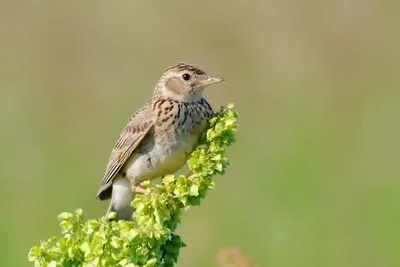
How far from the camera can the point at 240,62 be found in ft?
40.3

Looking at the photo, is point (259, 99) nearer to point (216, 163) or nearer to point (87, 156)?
point (87, 156)

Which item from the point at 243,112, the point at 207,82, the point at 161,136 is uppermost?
the point at 243,112

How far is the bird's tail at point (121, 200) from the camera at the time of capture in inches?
269

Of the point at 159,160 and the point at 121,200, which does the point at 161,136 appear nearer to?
the point at 159,160

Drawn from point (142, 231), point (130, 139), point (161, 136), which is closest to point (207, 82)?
point (161, 136)

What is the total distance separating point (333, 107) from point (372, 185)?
184 centimetres

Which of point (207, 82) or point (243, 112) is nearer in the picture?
point (207, 82)

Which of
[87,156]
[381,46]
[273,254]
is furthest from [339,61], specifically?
[273,254]

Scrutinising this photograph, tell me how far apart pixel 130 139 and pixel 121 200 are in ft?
1.14

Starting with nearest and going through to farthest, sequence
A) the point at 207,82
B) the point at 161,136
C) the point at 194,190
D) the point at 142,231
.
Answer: the point at 142,231 → the point at 194,190 → the point at 207,82 → the point at 161,136

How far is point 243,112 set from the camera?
35.9ft

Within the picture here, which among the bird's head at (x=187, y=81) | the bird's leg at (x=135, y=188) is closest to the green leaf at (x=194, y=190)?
the bird's head at (x=187, y=81)

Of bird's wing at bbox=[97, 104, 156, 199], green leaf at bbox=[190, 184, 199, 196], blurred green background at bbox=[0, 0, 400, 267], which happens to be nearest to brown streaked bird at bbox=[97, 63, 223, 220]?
bird's wing at bbox=[97, 104, 156, 199]

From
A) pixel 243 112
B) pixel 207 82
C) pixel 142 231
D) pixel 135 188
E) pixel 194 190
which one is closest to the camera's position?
pixel 142 231
